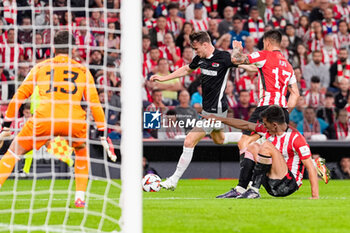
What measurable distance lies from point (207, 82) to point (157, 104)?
162 inches

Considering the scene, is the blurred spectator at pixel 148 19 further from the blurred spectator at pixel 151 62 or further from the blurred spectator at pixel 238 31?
the blurred spectator at pixel 238 31

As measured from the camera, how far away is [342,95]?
15.2 metres

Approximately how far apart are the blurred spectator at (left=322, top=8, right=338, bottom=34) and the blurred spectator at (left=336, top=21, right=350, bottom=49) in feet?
0.58

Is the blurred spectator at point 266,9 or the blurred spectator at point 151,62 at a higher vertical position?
the blurred spectator at point 266,9

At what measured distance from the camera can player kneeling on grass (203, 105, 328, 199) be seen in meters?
8.46

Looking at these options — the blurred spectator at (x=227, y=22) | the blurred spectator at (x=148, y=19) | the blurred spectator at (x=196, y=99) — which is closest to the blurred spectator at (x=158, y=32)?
the blurred spectator at (x=148, y=19)

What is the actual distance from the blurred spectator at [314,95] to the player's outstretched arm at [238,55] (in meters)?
5.88

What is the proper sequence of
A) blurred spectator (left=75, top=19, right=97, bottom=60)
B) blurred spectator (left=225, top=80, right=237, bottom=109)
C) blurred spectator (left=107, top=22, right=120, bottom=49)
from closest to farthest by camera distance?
1. blurred spectator (left=75, top=19, right=97, bottom=60)
2. blurred spectator (left=225, top=80, right=237, bottom=109)
3. blurred spectator (left=107, top=22, right=120, bottom=49)

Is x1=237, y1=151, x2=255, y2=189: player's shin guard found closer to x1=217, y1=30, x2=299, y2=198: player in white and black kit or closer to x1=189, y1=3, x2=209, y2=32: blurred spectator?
x1=217, y1=30, x2=299, y2=198: player in white and black kit

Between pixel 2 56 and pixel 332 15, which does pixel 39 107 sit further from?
pixel 332 15

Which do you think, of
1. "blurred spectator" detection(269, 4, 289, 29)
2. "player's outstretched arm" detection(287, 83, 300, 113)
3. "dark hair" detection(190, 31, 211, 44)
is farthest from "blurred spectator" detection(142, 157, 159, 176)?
"blurred spectator" detection(269, 4, 289, 29)

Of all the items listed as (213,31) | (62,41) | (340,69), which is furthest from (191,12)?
(62,41)

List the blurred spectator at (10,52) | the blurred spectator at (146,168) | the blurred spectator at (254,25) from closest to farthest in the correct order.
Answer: the blurred spectator at (10,52), the blurred spectator at (146,168), the blurred spectator at (254,25)

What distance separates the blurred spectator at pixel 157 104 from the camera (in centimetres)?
1390
